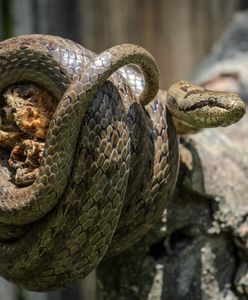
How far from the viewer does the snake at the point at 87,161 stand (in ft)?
5.91

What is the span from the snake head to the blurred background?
6.27 feet

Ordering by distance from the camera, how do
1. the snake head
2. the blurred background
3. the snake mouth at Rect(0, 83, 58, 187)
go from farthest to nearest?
the blurred background → the snake head → the snake mouth at Rect(0, 83, 58, 187)

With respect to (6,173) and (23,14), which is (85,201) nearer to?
(6,173)

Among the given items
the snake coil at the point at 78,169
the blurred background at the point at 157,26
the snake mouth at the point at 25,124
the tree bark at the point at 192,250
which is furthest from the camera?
the blurred background at the point at 157,26

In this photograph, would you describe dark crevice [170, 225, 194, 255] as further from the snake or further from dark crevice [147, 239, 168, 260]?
the snake

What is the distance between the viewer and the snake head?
206cm

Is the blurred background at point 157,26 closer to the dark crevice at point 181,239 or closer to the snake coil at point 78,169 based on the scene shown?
the dark crevice at point 181,239

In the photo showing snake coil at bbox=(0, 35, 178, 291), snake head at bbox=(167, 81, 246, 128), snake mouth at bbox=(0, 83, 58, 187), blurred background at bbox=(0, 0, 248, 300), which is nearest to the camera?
snake coil at bbox=(0, 35, 178, 291)

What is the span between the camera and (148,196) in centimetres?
204

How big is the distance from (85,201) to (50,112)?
274 millimetres

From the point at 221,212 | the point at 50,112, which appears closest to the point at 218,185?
the point at 221,212

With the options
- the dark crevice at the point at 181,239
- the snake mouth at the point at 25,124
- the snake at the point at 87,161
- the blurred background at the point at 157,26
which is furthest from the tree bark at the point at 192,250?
the blurred background at the point at 157,26

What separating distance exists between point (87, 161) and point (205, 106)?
1.41ft

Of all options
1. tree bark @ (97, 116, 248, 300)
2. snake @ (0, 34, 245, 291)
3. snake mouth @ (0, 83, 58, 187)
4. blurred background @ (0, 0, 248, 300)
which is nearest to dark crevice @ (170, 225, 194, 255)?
tree bark @ (97, 116, 248, 300)
